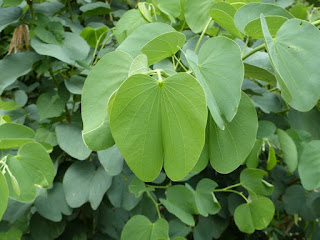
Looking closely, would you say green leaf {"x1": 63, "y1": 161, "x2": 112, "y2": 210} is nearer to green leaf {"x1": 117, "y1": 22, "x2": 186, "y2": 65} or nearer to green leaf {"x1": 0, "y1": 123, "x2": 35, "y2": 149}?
green leaf {"x1": 0, "y1": 123, "x2": 35, "y2": 149}

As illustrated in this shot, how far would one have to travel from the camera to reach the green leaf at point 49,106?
76 centimetres

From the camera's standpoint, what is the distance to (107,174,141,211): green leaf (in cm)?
79

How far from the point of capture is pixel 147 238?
73cm

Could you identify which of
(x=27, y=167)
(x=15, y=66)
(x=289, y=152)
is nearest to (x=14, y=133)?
(x=27, y=167)

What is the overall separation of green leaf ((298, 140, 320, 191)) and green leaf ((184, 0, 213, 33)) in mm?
370

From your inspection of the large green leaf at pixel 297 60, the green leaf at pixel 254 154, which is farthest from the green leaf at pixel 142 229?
the large green leaf at pixel 297 60

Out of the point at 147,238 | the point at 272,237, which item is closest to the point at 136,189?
the point at 147,238

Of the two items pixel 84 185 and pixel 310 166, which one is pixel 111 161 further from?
pixel 310 166

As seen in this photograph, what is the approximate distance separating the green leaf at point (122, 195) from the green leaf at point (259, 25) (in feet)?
1.62

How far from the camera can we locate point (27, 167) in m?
0.52

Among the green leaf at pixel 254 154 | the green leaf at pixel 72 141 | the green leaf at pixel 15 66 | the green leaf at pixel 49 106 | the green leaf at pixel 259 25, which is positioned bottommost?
the green leaf at pixel 254 154

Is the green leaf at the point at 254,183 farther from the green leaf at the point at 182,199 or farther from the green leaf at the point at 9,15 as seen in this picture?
the green leaf at the point at 9,15

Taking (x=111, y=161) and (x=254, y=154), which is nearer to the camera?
(x=111, y=161)

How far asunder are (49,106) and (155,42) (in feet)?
1.51
